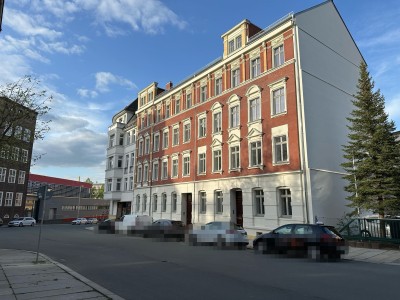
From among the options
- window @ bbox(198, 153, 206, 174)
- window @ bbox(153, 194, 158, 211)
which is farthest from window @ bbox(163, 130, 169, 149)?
window @ bbox(198, 153, 206, 174)

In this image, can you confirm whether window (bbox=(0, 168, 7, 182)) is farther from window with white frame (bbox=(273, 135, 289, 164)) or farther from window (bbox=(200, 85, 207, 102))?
window with white frame (bbox=(273, 135, 289, 164))

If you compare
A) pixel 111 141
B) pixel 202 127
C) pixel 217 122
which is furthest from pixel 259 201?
pixel 111 141

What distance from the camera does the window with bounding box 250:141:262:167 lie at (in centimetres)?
2464

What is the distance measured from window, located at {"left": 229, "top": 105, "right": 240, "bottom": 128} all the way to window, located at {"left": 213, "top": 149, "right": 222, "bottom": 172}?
2.85 meters

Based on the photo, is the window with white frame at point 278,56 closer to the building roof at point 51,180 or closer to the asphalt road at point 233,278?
A: the asphalt road at point 233,278

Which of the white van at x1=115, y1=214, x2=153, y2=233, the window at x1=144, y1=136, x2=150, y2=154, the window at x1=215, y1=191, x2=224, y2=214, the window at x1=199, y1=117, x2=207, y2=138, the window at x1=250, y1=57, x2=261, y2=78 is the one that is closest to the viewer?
the window at x1=250, y1=57, x2=261, y2=78

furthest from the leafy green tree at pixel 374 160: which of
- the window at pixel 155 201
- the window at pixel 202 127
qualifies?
the window at pixel 155 201

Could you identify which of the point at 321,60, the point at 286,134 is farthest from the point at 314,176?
the point at 321,60

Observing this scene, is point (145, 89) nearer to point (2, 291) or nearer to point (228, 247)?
point (228, 247)

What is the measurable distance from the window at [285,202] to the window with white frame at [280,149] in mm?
2182

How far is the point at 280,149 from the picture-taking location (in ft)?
75.7

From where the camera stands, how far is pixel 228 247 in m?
17.5

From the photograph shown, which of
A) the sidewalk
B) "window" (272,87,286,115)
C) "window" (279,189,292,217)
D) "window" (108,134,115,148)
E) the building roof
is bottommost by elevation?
the sidewalk

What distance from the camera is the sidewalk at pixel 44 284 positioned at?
23.1 feet
